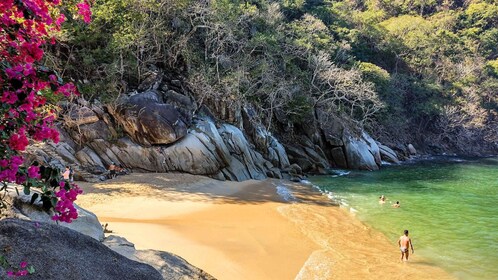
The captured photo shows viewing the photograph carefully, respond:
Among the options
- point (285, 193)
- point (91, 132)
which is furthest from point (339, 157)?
point (91, 132)

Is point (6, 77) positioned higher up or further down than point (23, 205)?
higher up

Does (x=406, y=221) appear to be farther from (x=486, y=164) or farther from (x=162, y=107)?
(x=486, y=164)

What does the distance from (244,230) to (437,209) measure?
11999 millimetres

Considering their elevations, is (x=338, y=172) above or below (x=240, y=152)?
below

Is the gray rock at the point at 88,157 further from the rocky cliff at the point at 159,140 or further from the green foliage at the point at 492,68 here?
the green foliage at the point at 492,68

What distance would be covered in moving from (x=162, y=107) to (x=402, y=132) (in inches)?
1508

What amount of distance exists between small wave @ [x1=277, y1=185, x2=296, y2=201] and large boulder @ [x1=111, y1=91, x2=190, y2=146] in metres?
6.88

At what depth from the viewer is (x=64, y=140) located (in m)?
18.7

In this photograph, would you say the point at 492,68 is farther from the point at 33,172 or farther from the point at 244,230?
the point at 33,172

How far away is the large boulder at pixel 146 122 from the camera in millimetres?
20609

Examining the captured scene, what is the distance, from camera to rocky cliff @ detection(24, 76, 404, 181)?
746 inches

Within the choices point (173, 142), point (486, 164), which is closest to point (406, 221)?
point (173, 142)

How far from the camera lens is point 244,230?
13.6 m

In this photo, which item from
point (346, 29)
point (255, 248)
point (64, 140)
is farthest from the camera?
point (346, 29)
